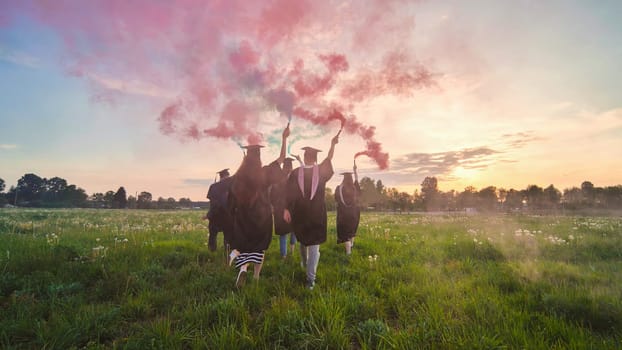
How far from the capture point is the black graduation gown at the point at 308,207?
644cm

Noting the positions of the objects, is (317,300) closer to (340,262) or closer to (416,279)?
(416,279)

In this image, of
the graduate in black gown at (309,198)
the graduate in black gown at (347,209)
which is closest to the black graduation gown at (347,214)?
the graduate in black gown at (347,209)

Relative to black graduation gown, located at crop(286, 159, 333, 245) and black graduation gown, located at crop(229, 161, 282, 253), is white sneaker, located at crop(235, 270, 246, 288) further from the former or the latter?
black graduation gown, located at crop(286, 159, 333, 245)

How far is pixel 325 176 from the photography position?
685 centimetres

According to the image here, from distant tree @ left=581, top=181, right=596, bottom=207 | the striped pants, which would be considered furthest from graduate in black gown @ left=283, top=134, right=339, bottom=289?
distant tree @ left=581, top=181, right=596, bottom=207

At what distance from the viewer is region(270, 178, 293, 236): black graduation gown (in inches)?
332

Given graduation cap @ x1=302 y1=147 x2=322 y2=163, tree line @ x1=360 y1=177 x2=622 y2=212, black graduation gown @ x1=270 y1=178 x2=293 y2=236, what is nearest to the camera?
graduation cap @ x1=302 y1=147 x2=322 y2=163

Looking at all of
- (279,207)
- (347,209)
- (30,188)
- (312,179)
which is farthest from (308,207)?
(30,188)

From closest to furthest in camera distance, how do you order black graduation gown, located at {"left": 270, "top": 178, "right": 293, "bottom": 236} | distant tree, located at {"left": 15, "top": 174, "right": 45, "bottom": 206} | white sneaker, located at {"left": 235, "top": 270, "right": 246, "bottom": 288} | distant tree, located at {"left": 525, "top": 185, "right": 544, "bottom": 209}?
white sneaker, located at {"left": 235, "top": 270, "right": 246, "bottom": 288} < black graduation gown, located at {"left": 270, "top": 178, "right": 293, "bottom": 236} < distant tree, located at {"left": 525, "top": 185, "right": 544, "bottom": 209} < distant tree, located at {"left": 15, "top": 174, "right": 45, "bottom": 206}

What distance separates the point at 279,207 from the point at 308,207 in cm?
240

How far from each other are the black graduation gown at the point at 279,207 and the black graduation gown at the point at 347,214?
1.89 metres

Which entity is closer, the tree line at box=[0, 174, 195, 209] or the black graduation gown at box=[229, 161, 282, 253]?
the black graduation gown at box=[229, 161, 282, 253]

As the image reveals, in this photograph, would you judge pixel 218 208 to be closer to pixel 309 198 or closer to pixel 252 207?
pixel 252 207

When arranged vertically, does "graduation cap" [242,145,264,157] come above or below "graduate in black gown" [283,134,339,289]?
above
